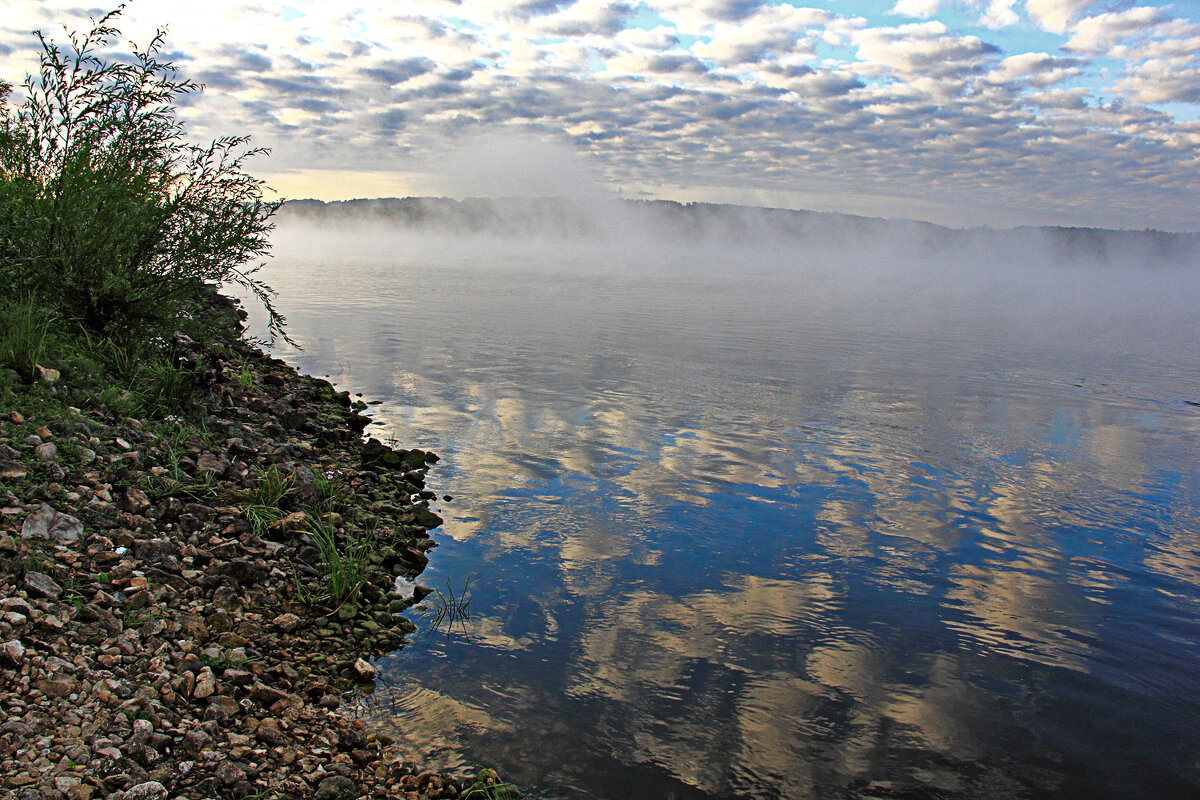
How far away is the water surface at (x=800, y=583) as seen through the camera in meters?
5.39

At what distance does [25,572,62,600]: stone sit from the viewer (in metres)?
4.94

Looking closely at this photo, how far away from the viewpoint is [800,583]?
785 centimetres

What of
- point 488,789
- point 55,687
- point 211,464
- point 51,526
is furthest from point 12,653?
point 211,464

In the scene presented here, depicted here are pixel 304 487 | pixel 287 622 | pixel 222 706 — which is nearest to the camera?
pixel 222 706

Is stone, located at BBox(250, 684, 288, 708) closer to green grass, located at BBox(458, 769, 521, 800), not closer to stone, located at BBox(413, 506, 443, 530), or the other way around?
green grass, located at BBox(458, 769, 521, 800)

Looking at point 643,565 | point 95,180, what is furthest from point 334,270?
point 643,565

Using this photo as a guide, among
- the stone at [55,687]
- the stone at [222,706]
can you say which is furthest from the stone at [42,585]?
the stone at [222,706]

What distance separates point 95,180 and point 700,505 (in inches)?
316

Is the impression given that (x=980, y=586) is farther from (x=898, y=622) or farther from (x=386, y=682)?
(x=386, y=682)

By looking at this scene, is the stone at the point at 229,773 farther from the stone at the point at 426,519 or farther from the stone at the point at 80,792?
the stone at the point at 426,519

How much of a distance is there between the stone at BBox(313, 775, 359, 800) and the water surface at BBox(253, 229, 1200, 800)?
30.0 inches

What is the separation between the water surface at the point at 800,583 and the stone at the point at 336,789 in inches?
30.0

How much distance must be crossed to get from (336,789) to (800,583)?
487 centimetres

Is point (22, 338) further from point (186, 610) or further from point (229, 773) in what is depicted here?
point (229, 773)
